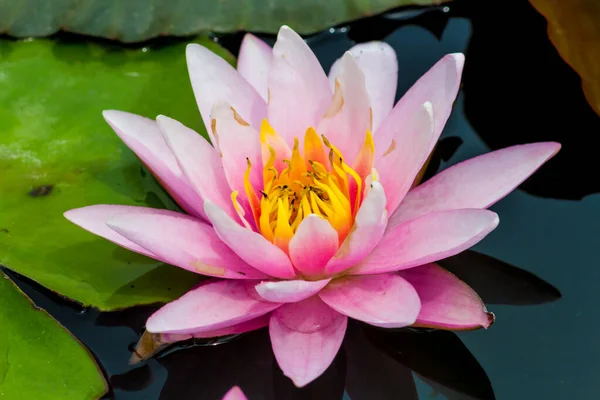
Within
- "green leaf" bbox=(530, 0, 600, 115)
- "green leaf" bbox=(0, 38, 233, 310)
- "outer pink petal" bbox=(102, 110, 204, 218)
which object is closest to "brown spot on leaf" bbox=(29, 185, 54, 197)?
"green leaf" bbox=(0, 38, 233, 310)

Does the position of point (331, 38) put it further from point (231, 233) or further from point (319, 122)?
point (231, 233)

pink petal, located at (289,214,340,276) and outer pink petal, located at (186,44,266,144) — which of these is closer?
pink petal, located at (289,214,340,276)

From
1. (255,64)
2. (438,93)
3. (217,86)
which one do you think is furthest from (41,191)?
(438,93)

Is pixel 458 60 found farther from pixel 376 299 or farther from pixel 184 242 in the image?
pixel 184 242

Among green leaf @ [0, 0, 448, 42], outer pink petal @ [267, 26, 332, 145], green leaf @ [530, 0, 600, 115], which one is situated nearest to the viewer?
outer pink petal @ [267, 26, 332, 145]

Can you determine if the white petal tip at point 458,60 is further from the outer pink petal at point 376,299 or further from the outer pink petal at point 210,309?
the outer pink petal at point 210,309

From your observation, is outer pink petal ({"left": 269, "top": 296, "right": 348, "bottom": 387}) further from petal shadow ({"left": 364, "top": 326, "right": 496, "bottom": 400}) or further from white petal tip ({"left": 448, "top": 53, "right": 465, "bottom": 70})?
white petal tip ({"left": 448, "top": 53, "right": 465, "bottom": 70})
